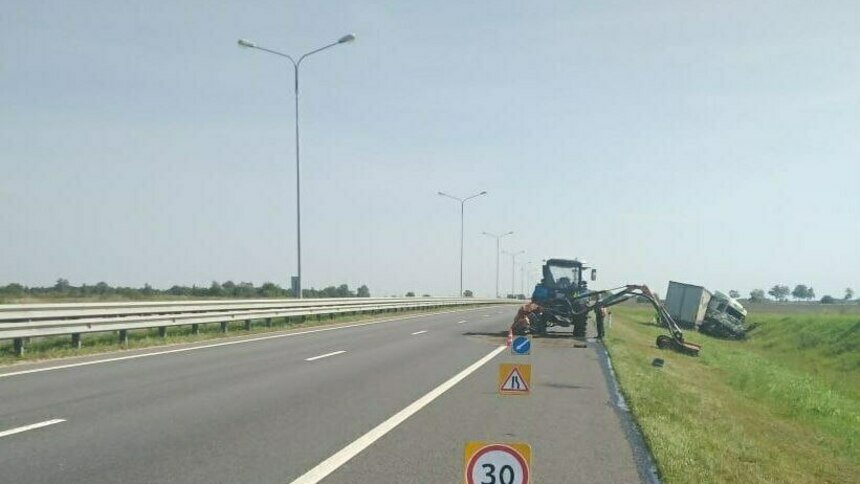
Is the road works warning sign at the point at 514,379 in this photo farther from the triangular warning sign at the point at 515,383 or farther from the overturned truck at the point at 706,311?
the overturned truck at the point at 706,311

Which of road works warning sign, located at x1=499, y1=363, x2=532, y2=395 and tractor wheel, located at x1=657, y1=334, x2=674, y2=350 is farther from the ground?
road works warning sign, located at x1=499, y1=363, x2=532, y2=395

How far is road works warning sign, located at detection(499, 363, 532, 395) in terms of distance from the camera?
29.6 feet

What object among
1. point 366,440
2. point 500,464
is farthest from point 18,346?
point 500,464

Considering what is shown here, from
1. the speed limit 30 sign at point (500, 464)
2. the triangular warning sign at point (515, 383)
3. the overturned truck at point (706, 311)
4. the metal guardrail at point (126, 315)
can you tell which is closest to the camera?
the speed limit 30 sign at point (500, 464)

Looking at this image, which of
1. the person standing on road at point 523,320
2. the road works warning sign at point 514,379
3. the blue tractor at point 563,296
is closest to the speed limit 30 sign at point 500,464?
the road works warning sign at point 514,379

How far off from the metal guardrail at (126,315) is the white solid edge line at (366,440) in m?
8.65

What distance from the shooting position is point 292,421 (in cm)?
962

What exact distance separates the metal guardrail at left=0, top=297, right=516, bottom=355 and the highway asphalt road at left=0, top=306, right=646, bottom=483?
140 cm

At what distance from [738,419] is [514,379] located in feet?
18.8

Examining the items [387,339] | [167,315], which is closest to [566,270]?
[387,339]

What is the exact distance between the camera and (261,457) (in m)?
7.58

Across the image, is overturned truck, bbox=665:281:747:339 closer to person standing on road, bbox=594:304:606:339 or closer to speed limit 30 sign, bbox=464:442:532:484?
person standing on road, bbox=594:304:606:339

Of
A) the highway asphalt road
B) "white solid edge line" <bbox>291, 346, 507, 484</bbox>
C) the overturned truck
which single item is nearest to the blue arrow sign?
the highway asphalt road

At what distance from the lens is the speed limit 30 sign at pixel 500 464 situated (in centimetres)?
425
